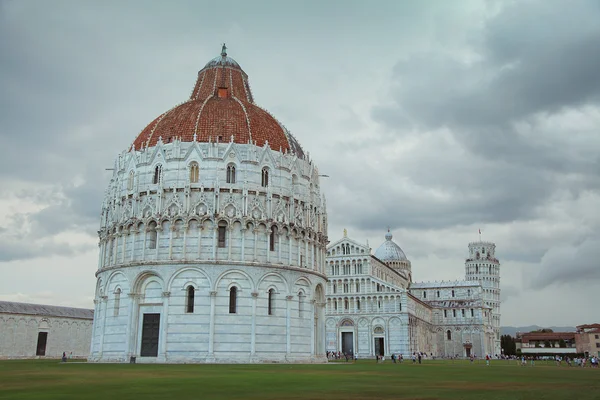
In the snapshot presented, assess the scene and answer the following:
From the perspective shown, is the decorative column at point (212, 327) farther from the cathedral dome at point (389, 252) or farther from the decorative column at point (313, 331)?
the cathedral dome at point (389, 252)

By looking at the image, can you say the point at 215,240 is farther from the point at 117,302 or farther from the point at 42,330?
the point at 42,330

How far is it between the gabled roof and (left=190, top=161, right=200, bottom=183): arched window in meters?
44.0

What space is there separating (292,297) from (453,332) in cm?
8902

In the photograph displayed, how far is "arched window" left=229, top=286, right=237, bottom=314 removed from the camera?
4644cm

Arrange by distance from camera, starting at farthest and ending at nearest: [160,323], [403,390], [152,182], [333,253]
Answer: [333,253] < [152,182] < [160,323] < [403,390]

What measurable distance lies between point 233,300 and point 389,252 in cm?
9808

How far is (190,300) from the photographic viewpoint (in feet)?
152

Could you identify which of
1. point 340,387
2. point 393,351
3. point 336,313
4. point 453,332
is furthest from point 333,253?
point 340,387

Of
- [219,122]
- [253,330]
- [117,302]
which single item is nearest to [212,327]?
[253,330]

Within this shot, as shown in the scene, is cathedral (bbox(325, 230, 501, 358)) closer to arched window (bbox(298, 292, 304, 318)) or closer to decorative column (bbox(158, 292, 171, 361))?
arched window (bbox(298, 292, 304, 318))

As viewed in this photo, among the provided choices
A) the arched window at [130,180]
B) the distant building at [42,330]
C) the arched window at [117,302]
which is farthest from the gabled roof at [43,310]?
the arched window at [130,180]

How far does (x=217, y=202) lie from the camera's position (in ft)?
157

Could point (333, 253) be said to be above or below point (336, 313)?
above

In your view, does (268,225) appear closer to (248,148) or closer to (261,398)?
(248,148)
